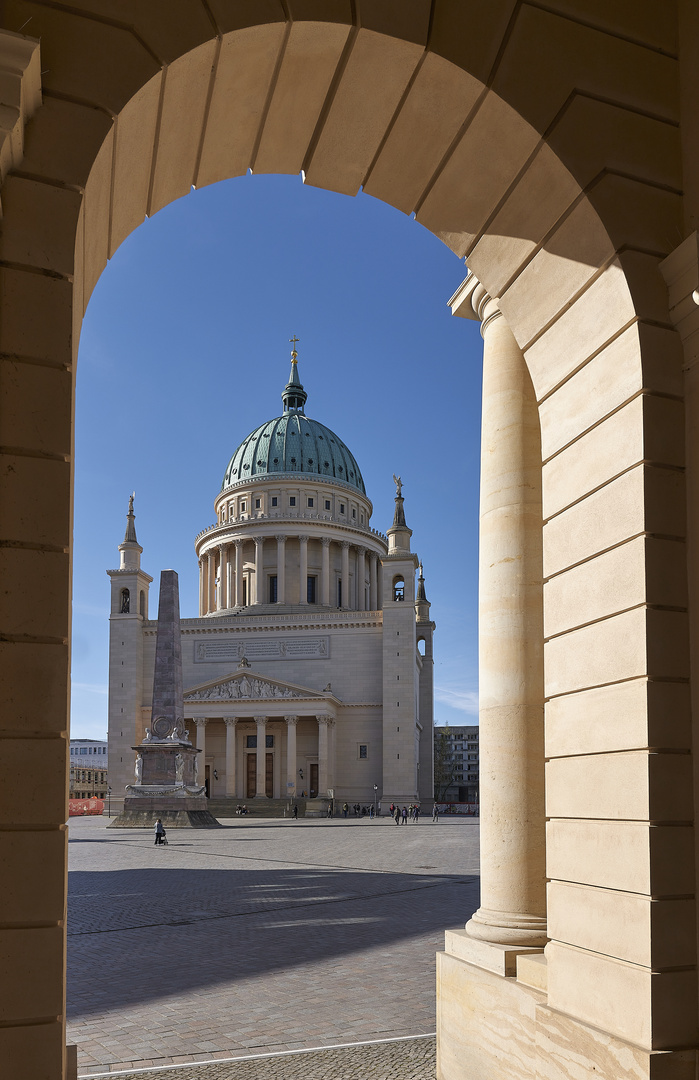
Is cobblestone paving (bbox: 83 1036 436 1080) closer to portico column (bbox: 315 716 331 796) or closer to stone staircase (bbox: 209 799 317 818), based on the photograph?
stone staircase (bbox: 209 799 317 818)

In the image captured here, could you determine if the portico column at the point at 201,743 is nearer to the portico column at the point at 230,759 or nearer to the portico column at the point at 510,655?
the portico column at the point at 230,759

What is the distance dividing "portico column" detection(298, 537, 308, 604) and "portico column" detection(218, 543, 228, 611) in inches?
380

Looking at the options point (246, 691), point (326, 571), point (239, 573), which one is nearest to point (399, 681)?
point (246, 691)

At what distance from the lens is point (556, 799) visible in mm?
6344

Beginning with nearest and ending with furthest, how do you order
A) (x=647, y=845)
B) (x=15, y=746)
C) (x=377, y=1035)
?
(x=15, y=746), (x=647, y=845), (x=377, y=1035)

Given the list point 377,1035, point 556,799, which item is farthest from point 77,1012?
point 556,799

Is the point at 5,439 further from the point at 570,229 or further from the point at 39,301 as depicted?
the point at 570,229

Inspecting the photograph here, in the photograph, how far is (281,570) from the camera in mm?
106250

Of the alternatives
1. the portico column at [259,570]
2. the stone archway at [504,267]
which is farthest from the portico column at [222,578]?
the stone archway at [504,267]

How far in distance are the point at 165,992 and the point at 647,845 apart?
7.65 meters

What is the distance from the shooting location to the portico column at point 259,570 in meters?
106

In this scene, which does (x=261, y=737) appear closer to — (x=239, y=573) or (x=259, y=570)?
(x=259, y=570)

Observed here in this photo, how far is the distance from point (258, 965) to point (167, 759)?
40538mm

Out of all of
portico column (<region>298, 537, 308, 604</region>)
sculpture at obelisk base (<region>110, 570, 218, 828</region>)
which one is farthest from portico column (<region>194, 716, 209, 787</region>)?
sculpture at obelisk base (<region>110, 570, 218, 828</region>)
